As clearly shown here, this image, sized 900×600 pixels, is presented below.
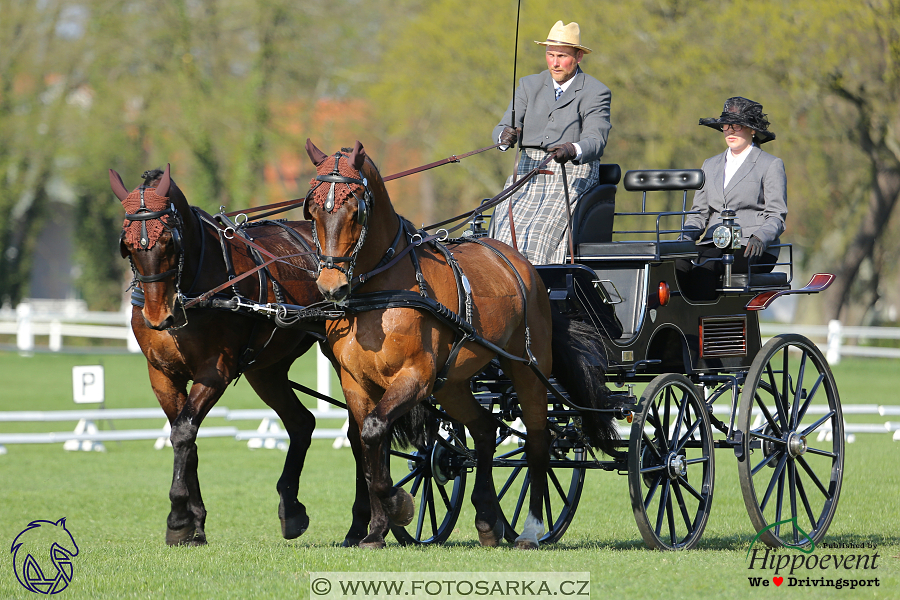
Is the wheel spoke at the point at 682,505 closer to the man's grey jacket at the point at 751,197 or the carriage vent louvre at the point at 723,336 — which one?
the carriage vent louvre at the point at 723,336

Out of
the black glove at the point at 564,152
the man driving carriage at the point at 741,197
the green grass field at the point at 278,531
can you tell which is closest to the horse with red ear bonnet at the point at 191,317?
the green grass field at the point at 278,531

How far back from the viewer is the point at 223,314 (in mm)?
6570

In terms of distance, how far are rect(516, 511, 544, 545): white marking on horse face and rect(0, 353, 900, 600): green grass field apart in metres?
0.10

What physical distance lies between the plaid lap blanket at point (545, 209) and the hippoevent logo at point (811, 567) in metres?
2.21

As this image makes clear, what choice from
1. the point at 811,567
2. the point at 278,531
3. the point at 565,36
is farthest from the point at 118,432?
the point at 811,567

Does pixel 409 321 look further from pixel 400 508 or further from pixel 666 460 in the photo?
pixel 666 460

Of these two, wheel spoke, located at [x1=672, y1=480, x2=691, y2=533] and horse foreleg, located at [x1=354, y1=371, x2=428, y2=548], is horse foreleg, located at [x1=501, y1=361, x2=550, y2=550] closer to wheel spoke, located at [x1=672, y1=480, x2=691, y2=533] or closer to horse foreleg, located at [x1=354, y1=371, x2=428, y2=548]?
wheel spoke, located at [x1=672, y1=480, x2=691, y2=533]

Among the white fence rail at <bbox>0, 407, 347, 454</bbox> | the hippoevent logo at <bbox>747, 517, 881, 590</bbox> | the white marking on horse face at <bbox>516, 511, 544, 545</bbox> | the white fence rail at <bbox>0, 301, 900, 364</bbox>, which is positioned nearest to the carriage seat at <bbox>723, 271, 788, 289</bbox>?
the hippoevent logo at <bbox>747, 517, 881, 590</bbox>

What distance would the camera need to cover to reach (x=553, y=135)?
25.2 feet

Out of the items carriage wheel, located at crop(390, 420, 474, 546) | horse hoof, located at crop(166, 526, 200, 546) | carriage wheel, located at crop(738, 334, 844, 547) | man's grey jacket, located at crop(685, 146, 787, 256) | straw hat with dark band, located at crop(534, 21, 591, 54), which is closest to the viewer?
horse hoof, located at crop(166, 526, 200, 546)

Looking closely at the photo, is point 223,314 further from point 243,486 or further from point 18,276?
point 18,276

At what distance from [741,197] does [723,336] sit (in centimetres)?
97

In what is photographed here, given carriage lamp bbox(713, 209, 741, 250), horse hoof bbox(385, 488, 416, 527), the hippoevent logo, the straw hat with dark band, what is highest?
the straw hat with dark band

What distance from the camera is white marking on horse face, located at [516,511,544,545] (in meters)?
6.85
